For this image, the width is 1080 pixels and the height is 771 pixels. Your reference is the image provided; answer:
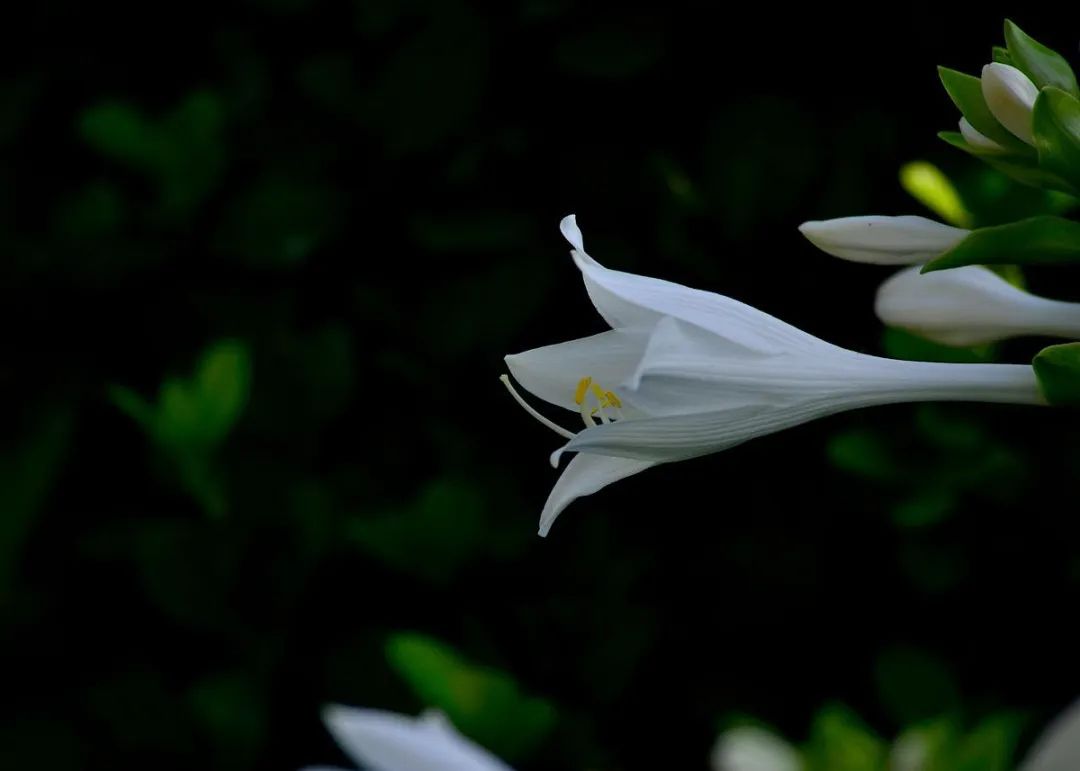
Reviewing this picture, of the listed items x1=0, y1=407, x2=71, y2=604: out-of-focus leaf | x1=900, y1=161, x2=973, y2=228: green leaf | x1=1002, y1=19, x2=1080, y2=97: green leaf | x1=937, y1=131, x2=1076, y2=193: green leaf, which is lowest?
x1=937, y1=131, x2=1076, y2=193: green leaf

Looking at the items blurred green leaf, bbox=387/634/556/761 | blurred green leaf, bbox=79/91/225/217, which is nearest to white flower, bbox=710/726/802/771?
blurred green leaf, bbox=387/634/556/761

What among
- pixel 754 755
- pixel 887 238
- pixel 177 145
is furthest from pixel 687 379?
pixel 177 145

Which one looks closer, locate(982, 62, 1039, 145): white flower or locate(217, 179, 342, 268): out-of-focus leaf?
locate(982, 62, 1039, 145): white flower

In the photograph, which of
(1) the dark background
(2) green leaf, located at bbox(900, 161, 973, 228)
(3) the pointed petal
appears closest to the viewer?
(3) the pointed petal

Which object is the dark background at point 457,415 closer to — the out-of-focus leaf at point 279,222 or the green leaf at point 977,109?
the out-of-focus leaf at point 279,222

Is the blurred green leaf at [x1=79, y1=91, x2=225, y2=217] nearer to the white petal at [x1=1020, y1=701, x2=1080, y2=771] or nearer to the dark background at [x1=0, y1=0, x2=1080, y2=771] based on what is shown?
the dark background at [x1=0, y1=0, x2=1080, y2=771]

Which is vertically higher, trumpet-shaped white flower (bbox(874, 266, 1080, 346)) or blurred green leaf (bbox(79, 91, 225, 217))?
blurred green leaf (bbox(79, 91, 225, 217))

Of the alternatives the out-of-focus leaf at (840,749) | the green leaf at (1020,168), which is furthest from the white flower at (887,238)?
the out-of-focus leaf at (840,749)

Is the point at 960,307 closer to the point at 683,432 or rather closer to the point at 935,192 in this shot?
the point at 683,432
